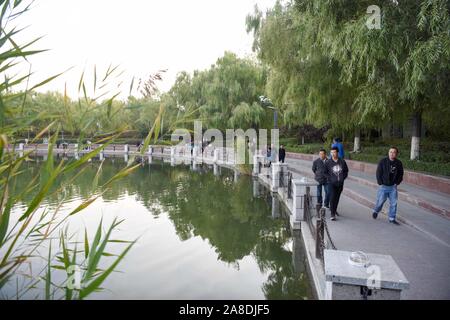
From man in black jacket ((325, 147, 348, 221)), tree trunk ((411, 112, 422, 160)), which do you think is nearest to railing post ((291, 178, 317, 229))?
man in black jacket ((325, 147, 348, 221))

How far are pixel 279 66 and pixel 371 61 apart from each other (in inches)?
224

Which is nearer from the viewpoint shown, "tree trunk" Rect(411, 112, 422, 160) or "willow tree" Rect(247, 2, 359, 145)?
"willow tree" Rect(247, 2, 359, 145)

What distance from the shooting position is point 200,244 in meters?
7.30

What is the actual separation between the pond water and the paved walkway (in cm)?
106

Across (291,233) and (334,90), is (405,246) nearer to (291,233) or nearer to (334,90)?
(291,233)

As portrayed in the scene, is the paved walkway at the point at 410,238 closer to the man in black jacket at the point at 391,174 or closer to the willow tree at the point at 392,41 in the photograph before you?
the man in black jacket at the point at 391,174

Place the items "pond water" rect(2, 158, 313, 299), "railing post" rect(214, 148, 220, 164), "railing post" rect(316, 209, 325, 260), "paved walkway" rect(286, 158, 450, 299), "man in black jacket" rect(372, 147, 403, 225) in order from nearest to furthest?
"paved walkway" rect(286, 158, 450, 299) → "railing post" rect(316, 209, 325, 260) → "pond water" rect(2, 158, 313, 299) → "man in black jacket" rect(372, 147, 403, 225) → "railing post" rect(214, 148, 220, 164)

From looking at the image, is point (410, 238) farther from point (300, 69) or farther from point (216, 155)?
point (216, 155)

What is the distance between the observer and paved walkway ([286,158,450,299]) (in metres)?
4.02

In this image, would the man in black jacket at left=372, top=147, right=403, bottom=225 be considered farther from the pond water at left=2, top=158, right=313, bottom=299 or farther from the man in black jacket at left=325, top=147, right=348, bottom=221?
the pond water at left=2, top=158, right=313, bottom=299

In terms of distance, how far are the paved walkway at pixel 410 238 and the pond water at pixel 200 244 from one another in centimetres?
106

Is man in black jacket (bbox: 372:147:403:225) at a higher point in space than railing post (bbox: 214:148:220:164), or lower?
higher

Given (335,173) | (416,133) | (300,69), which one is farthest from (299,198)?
(416,133)
